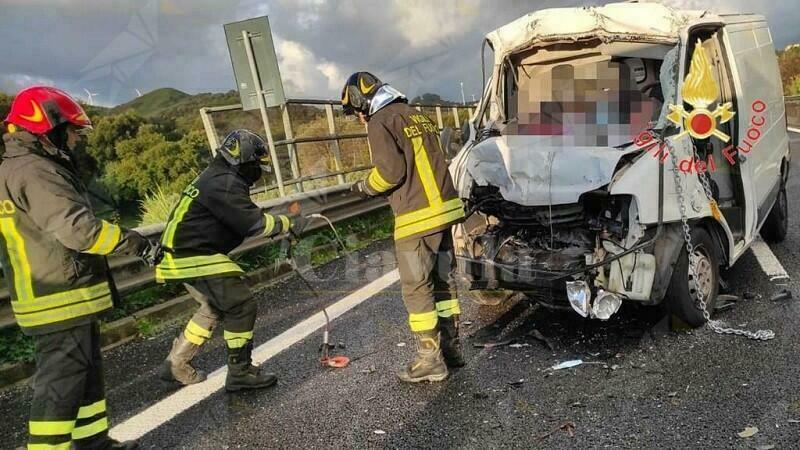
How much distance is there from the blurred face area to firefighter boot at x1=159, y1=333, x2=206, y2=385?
2.67m

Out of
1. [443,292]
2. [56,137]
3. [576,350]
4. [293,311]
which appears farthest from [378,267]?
[56,137]

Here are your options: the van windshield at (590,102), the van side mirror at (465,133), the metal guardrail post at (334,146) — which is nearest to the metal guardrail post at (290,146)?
the metal guardrail post at (334,146)


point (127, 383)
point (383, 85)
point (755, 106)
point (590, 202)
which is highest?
point (383, 85)

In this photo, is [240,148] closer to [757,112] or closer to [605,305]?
[605,305]

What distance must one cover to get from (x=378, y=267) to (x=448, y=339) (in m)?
2.44

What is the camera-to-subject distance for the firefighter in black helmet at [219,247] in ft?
11.8

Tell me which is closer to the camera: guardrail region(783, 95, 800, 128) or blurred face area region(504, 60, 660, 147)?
blurred face area region(504, 60, 660, 147)

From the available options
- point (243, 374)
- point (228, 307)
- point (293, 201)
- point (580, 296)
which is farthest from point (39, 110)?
point (293, 201)

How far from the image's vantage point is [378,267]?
6074mm

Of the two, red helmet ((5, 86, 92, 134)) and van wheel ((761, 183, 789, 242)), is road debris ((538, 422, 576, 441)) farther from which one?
van wheel ((761, 183, 789, 242))

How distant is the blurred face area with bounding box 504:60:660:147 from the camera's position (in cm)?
410

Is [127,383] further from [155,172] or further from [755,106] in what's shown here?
[755,106]

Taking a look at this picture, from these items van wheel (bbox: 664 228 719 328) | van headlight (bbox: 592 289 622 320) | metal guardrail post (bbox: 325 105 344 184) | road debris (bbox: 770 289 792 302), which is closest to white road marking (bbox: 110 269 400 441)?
van headlight (bbox: 592 289 622 320)

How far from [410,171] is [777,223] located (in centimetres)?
388
